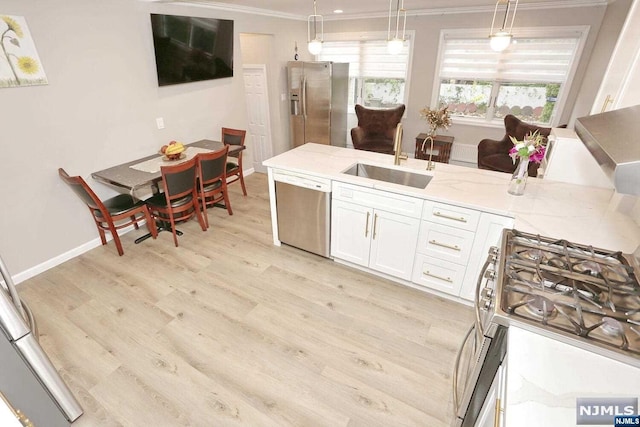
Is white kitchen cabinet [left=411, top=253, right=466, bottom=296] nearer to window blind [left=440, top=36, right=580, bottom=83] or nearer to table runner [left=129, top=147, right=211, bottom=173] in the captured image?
table runner [left=129, top=147, right=211, bottom=173]

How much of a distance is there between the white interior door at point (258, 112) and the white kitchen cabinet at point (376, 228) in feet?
9.60

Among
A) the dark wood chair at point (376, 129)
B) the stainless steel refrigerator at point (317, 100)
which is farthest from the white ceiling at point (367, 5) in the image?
the dark wood chair at point (376, 129)

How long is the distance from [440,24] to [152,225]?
5.17 meters

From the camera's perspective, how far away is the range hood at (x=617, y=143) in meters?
0.97

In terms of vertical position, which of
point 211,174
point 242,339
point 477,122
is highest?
point 477,122

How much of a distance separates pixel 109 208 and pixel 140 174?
449 mm

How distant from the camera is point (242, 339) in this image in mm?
2242

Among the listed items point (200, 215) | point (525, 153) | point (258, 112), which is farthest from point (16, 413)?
point (258, 112)

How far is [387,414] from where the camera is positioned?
1.77m

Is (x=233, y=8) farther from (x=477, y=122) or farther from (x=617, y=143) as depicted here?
(x=617, y=143)

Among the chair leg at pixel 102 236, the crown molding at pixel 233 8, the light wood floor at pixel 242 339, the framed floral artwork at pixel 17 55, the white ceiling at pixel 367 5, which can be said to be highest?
the white ceiling at pixel 367 5

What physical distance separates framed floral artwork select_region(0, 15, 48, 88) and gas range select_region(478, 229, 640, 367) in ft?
12.0

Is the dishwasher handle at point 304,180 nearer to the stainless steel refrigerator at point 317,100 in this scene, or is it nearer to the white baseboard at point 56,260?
the white baseboard at point 56,260

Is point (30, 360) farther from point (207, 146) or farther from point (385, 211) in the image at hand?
point (207, 146)
